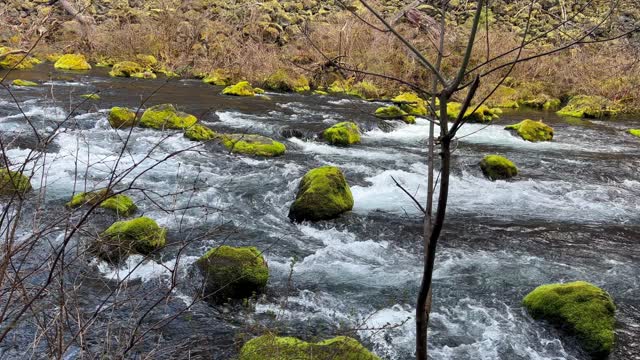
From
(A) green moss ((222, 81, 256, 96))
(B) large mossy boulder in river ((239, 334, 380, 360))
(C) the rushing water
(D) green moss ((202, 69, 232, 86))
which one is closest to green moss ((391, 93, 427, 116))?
(C) the rushing water

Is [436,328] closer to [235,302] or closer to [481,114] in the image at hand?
[235,302]

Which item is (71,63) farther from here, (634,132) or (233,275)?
(634,132)

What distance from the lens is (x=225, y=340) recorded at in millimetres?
4172

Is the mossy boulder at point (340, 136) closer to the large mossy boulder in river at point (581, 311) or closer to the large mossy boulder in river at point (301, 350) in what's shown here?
the large mossy boulder in river at point (581, 311)

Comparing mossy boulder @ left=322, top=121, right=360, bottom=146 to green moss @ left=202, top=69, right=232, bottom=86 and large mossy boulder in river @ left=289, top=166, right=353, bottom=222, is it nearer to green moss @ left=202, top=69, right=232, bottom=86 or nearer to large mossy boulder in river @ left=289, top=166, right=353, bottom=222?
large mossy boulder in river @ left=289, top=166, right=353, bottom=222

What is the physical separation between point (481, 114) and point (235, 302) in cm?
1179

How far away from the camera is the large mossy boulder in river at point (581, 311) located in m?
4.30

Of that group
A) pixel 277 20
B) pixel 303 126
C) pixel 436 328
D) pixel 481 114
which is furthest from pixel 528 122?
pixel 277 20

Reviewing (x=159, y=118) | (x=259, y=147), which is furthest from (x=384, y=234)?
(x=159, y=118)

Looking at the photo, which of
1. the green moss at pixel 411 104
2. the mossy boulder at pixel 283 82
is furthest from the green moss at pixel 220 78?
the green moss at pixel 411 104

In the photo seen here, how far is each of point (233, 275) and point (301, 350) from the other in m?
1.44

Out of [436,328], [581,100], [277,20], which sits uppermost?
[277,20]

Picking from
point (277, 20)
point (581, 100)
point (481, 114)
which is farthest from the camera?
point (277, 20)

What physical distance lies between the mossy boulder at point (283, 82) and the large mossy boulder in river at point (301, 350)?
16372 mm
